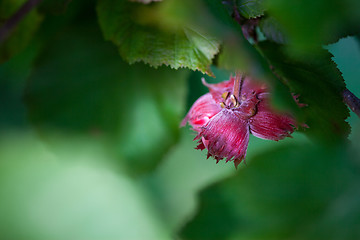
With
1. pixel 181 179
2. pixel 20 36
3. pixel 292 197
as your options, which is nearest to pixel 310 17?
pixel 292 197

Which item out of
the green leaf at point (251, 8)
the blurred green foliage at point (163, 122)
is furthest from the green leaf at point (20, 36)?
the green leaf at point (251, 8)

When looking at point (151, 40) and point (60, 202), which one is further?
point (60, 202)

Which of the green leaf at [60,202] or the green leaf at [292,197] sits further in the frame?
the green leaf at [60,202]

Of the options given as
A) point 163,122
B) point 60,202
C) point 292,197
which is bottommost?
point 60,202

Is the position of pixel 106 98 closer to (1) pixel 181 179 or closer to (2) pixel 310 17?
(1) pixel 181 179

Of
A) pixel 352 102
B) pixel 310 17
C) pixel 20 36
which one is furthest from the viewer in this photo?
pixel 20 36

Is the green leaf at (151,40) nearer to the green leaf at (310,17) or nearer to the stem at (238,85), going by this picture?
the stem at (238,85)

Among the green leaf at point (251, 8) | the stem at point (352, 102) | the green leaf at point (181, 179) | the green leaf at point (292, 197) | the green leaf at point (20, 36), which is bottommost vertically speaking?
the green leaf at point (181, 179)
